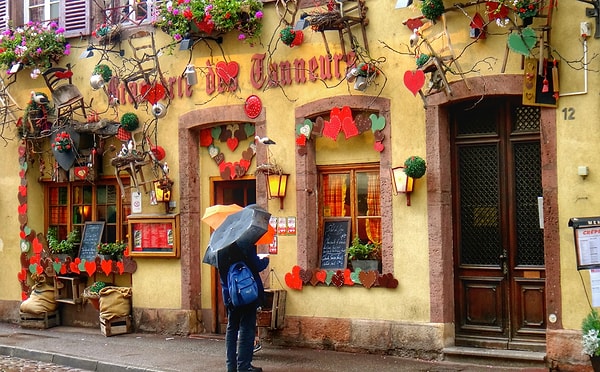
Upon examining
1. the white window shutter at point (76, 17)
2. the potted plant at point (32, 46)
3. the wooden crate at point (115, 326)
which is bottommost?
the wooden crate at point (115, 326)

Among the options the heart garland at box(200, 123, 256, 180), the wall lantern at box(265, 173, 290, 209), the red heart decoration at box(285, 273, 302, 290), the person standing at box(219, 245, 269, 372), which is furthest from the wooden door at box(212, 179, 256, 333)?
the person standing at box(219, 245, 269, 372)

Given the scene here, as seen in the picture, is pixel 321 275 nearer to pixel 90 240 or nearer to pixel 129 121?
pixel 129 121

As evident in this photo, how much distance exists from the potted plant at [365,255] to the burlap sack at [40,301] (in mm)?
5542

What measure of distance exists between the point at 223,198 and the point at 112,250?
210cm

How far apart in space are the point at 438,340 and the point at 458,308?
53 centimetres

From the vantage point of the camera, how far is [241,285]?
375 inches

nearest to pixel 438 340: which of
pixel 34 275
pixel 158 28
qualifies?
pixel 158 28

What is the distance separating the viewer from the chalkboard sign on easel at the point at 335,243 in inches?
471

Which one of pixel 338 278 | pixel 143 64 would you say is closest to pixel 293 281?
pixel 338 278

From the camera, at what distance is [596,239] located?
9.23 meters

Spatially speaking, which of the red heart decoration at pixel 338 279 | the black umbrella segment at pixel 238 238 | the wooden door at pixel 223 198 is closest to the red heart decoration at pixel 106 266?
the wooden door at pixel 223 198

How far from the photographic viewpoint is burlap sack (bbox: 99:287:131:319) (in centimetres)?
1358

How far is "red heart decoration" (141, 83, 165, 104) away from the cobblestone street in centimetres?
407

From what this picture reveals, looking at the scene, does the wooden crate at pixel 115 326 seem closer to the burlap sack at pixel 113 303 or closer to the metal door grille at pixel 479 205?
the burlap sack at pixel 113 303
